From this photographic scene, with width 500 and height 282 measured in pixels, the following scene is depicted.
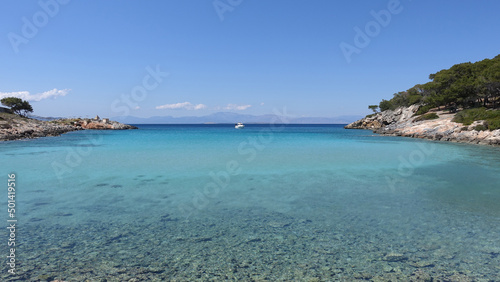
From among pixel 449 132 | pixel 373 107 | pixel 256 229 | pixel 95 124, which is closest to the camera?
pixel 256 229

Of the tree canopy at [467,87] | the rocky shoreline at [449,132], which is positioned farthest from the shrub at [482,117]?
the tree canopy at [467,87]

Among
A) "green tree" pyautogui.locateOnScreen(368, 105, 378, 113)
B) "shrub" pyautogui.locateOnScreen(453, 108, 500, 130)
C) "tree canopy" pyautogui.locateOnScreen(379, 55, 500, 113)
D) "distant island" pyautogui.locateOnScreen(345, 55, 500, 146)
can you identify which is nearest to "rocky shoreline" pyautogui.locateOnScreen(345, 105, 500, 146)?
"distant island" pyautogui.locateOnScreen(345, 55, 500, 146)

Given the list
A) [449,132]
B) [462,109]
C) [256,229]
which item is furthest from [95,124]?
[256,229]

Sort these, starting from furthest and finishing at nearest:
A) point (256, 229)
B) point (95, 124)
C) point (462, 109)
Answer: point (95, 124) < point (462, 109) < point (256, 229)

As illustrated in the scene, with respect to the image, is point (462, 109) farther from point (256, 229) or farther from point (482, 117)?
point (256, 229)

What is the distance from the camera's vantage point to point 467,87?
6316 centimetres

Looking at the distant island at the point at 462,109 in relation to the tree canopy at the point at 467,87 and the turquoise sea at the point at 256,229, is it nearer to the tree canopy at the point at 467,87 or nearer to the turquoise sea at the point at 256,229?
the tree canopy at the point at 467,87

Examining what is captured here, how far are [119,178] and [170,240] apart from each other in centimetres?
1112

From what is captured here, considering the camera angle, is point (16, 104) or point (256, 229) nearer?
point (256, 229)

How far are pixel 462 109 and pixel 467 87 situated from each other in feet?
17.3

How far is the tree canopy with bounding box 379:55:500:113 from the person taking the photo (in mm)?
58056

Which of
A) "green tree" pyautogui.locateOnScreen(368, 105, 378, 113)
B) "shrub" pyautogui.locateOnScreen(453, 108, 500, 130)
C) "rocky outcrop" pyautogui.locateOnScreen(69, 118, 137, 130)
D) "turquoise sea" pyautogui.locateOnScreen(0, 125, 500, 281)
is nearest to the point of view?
"turquoise sea" pyautogui.locateOnScreen(0, 125, 500, 281)

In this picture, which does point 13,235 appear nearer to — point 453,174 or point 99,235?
point 99,235

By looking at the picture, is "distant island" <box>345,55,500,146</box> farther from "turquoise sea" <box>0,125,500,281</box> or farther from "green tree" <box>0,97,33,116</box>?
"green tree" <box>0,97,33,116</box>
